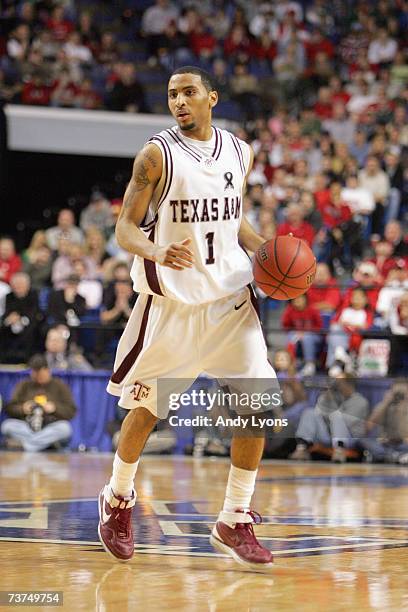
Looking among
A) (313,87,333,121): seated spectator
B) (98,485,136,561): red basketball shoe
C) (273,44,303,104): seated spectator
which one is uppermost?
(273,44,303,104): seated spectator

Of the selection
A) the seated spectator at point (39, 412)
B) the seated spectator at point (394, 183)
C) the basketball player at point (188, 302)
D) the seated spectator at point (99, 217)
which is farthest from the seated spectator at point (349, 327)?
the basketball player at point (188, 302)

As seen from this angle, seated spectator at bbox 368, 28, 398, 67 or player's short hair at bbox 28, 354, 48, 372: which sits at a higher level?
seated spectator at bbox 368, 28, 398, 67

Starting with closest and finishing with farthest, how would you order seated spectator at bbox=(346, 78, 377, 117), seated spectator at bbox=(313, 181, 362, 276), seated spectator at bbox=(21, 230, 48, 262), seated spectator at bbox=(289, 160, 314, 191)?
seated spectator at bbox=(313, 181, 362, 276) → seated spectator at bbox=(21, 230, 48, 262) → seated spectator at bbox=(289, 160, 314, 191) → seated spectator at bbox=(346, 78, 377, 117)

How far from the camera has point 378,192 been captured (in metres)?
15.6

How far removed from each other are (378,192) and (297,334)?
322 cm

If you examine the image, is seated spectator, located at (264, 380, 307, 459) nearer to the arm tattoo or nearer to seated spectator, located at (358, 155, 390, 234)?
seated spectator, located at (358, 155, 390, 234)

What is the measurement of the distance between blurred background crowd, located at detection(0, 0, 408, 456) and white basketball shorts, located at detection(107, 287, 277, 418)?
22.1 feet

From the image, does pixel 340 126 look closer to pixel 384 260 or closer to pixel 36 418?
pixel 384 260

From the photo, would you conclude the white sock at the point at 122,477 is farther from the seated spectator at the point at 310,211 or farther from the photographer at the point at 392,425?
the seated spectator at the point at 310,211

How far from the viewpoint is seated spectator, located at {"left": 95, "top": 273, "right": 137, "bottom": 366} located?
13594 millimetres

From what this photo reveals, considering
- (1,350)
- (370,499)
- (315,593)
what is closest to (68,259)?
(1,350)

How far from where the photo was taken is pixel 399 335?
488 inches

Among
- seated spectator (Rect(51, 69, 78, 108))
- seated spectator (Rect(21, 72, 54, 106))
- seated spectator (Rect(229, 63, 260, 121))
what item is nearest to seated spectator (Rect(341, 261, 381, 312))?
seated spectator (Rect(229, 63, 260, 121))

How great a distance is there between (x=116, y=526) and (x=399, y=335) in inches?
290
